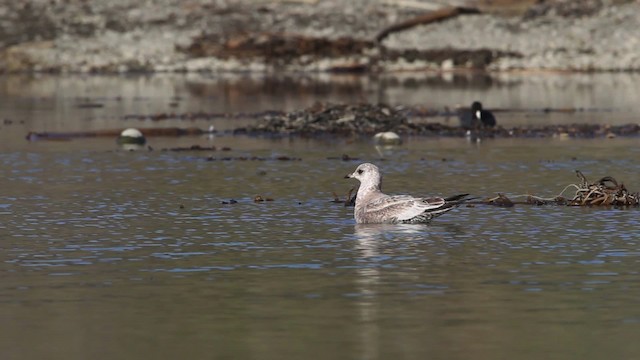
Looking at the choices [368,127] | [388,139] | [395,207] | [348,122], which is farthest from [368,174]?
[348,122]

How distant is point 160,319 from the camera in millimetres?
13375

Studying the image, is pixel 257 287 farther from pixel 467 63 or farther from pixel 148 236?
pixel 467 63

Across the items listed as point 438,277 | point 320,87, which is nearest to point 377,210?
point 438,277

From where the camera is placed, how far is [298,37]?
67.4 metres

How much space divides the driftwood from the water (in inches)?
1419

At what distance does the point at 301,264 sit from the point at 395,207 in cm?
302

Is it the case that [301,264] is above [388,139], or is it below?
below

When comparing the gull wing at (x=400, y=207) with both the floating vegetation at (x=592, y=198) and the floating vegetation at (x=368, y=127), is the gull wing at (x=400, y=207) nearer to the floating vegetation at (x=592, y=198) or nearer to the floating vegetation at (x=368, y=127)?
the floating vegetation at (x=592, y=198)

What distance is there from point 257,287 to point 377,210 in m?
4.53

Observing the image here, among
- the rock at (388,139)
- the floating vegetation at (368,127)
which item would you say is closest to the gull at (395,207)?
the rock at (388,139)

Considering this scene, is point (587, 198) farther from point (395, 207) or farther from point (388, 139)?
point (388, 139)

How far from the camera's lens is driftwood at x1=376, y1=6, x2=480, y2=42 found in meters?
65.9

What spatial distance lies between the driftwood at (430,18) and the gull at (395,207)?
46.5 metres

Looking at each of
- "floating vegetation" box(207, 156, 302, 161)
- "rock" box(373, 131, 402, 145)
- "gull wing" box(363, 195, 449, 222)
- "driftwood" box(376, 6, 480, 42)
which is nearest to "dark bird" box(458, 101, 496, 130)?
"rock" box(373, 131, 402, 145)
